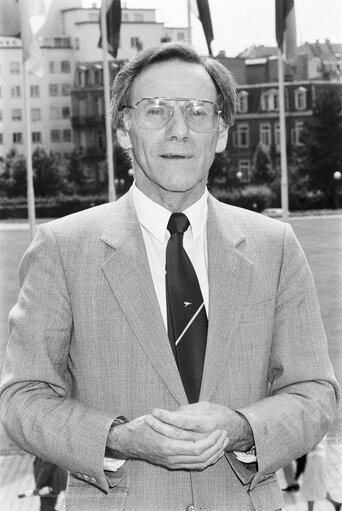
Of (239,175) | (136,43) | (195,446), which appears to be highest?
(136,43)

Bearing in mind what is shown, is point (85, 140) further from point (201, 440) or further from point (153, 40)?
point (201, 440)

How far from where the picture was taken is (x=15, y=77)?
1573 centimetres

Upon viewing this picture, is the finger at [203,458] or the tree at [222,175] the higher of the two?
the tree at [222,175]

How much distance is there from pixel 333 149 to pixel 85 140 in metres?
4.15

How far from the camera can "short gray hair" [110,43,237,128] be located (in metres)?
1.40

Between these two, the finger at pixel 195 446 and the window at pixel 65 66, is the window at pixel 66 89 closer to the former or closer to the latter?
the window at pixel 65 66

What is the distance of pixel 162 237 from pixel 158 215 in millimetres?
35

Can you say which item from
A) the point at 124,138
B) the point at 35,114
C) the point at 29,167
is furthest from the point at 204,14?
the point at 124,138

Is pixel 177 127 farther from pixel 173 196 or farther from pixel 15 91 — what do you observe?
pixel 15 91

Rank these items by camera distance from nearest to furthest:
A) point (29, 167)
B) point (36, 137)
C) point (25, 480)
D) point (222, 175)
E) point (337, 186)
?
point (29, 167), point (25, 480), point (337, 186), point (222, 175), point (36, 137)

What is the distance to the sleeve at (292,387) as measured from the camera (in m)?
1.31

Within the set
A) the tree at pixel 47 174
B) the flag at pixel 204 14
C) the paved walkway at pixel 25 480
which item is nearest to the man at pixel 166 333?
the flag at pixel 204 14

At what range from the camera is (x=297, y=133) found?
52.1ft

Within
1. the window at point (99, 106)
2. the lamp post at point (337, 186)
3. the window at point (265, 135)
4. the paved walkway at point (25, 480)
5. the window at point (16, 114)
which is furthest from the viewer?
the window at point (99, 106)
